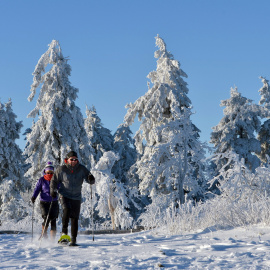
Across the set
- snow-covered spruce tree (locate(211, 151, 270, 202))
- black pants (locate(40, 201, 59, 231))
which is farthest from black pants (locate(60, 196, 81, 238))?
snow-covered spruce tree (locate(211, 151, 270, 202))

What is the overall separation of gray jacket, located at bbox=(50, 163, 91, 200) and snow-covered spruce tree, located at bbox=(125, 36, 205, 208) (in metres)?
12.5

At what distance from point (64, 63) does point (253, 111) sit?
14192 millimetres

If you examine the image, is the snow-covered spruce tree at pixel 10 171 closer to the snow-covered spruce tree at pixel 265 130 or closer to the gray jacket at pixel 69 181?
the gray jacket at pixel 69 181

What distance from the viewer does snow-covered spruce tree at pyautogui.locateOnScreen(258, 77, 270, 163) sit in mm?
29484

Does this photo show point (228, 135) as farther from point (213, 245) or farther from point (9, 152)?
point (213, 245)

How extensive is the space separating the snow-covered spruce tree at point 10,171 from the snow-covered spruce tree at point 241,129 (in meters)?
14.2

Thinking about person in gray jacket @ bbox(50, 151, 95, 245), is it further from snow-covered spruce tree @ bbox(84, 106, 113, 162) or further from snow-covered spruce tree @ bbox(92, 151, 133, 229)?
snow-covered spruce tree @ bbox(84, 106, 113, 162)

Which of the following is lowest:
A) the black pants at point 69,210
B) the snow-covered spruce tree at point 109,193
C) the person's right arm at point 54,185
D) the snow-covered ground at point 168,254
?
the snow-covered ground at point 168,254

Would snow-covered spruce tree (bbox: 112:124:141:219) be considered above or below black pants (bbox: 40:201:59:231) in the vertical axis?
above

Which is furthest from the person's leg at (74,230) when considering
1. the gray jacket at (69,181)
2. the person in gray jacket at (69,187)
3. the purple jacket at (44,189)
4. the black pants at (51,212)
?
the purple jacket at (44,189)

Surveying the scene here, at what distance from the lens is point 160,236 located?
297 inches

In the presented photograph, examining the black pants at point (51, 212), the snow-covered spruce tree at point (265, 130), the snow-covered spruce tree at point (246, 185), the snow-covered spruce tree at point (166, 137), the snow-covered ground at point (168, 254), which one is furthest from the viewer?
the snow-covered spruce tree at point (265, 130)

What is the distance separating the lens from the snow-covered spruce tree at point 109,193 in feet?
64.2

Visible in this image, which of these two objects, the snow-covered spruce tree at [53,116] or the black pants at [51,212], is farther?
the snow-covered spruce tree at [53,116]
